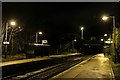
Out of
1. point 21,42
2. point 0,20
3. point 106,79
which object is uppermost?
point 0,20

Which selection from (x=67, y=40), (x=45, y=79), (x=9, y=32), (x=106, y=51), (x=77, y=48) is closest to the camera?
(x=45, y=79)

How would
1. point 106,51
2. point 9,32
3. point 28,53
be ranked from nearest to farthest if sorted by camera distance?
1. point 28,53
2. point 9,32
3. point 106,51

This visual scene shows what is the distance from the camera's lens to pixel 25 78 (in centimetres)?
1550

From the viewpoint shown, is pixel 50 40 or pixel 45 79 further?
pixel 50 40

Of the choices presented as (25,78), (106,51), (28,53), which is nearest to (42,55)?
(28,53)

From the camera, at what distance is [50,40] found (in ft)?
310

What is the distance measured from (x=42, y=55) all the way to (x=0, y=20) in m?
11.7

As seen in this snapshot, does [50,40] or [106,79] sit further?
[50,40]

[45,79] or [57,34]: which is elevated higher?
[57,34]

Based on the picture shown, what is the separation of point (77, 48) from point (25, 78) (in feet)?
254

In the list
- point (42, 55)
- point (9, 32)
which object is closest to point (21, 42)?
point (9, 32)

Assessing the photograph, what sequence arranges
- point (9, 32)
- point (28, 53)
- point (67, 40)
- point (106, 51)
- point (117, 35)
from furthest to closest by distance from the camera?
point (67, 40) → point (106, 51) → point (9, 32) → point (28, 53) → point (117, 35)

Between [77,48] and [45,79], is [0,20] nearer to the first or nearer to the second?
[45,79]

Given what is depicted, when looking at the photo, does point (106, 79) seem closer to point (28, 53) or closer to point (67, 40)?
point (28, 53)
